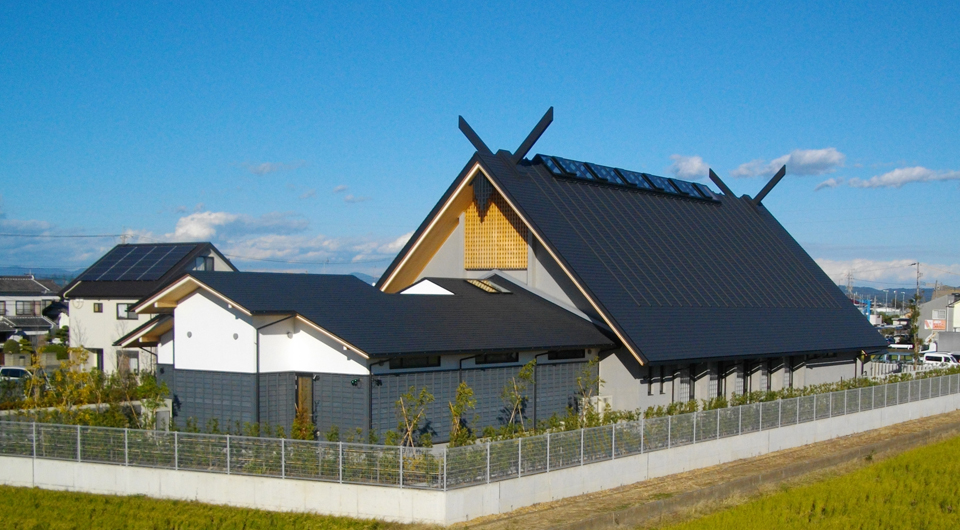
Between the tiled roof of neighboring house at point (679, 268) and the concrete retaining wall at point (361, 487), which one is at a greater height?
the tiled roof of neighboring house at point (679, 268)

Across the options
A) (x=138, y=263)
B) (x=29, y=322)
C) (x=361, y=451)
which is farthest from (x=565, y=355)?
(x=29, y=322)

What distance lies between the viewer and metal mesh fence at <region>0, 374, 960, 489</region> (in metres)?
14.5

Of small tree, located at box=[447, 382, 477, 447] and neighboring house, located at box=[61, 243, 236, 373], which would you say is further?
neighboring house, located at box=[61, 243, 236, 373]

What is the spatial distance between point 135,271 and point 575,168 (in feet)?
71.6

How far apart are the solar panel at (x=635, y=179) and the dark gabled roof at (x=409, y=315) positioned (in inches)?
383

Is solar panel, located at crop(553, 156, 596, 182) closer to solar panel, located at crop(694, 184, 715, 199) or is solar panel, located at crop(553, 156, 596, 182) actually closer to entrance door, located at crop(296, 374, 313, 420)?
solar panel, located at crop(694, 184, 715, 199)

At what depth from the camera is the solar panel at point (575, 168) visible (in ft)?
98.9

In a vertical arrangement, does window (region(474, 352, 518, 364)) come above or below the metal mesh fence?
above

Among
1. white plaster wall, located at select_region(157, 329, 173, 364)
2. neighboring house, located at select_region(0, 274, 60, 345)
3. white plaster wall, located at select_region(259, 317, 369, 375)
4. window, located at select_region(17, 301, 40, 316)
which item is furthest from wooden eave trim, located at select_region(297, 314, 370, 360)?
window, located at select_region(17, 301, 40, 316)

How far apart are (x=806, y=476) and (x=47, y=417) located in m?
17.1

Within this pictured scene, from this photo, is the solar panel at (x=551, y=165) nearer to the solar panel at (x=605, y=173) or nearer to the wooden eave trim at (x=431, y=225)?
the solar panel at (x=605, y=173)

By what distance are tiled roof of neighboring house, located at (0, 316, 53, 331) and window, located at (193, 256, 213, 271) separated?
18.4 meters

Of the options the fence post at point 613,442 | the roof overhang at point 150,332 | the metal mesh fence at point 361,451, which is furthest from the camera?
the roof overhang at point 150,332

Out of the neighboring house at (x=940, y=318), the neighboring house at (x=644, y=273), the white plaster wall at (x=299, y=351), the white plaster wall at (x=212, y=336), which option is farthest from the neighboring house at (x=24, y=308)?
the neighboring house at (x=940, y=318)
